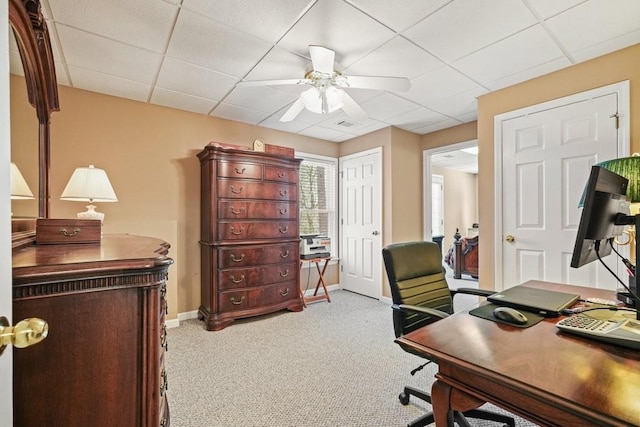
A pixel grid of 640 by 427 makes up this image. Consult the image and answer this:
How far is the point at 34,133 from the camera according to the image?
4.79 ft

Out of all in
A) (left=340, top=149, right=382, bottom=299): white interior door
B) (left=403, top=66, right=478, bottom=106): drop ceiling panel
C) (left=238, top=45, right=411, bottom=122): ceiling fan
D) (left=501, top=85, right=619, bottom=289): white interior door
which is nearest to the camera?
(left=238, top=45, right=411, bottom=122): ceiling fan

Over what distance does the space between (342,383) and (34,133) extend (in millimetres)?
2345

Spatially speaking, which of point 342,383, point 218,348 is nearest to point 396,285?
point 342,383

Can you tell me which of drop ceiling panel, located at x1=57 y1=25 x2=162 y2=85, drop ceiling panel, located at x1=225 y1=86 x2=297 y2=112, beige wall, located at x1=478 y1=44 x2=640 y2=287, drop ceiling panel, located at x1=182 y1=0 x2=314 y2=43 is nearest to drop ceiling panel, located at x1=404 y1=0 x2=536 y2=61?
drop ceiling panel, located at x1=182 y1=0 x2=314 y2=43

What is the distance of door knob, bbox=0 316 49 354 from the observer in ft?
1.73

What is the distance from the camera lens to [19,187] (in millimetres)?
1217

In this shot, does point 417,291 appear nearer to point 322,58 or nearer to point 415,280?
point 415,280

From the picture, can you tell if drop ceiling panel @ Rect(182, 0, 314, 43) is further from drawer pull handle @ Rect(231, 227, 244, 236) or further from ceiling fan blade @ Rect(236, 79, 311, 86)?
drawer pull handle @ Rect(231, 227, 244, 236)

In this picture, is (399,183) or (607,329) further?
(399,183)

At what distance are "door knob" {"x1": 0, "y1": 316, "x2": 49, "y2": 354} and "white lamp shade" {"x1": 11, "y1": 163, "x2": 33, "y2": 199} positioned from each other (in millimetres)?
829

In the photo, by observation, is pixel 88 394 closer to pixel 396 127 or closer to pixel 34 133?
pixel 34 133

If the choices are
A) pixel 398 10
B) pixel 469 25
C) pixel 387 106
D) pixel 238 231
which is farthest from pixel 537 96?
pixel 238 231

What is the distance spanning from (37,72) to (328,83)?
171 centimetres

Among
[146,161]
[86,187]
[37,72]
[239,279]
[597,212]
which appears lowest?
[239,279]
